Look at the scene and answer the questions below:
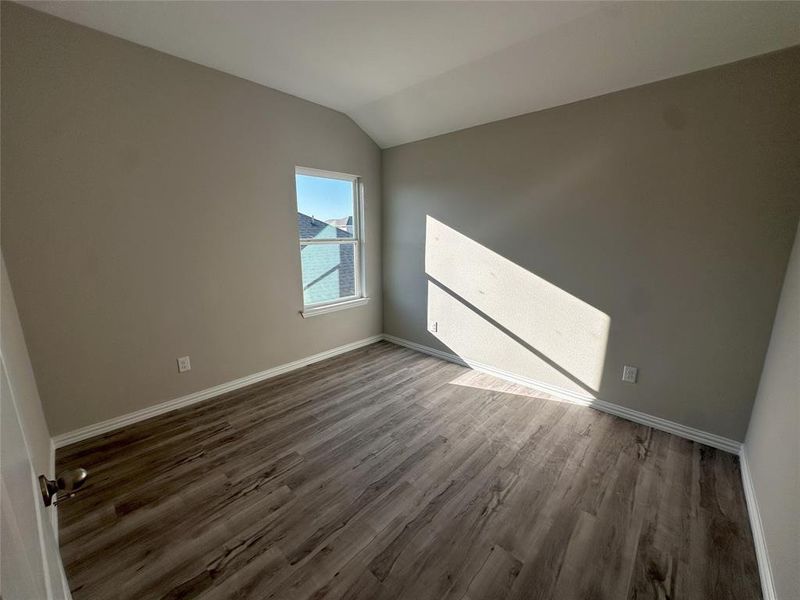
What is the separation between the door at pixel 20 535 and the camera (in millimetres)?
368

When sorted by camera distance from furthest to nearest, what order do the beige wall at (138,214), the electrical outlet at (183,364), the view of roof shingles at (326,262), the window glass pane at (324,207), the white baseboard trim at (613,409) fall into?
1. the view of roof shingles at (326,262)
2. the window glass pane at (324,207)
3. the electrical outlet at (183,364)
4. the white baseboard trim at (613,409)
5. the beige wall at (138,214)

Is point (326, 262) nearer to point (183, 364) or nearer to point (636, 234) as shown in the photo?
point (183, 364)

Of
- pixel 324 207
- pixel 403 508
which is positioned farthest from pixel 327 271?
pixel 403 508

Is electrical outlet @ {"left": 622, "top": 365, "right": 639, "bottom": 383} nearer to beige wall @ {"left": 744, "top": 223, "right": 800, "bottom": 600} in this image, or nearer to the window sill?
beige wall @ {"left": 744, "top": 223, "right": 800, "bottom": 600}

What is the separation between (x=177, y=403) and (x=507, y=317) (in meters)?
2.86

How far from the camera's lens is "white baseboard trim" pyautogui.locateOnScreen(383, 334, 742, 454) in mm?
2072

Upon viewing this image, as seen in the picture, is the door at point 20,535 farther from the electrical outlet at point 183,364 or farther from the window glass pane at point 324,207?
the window glass pane at point 324,207

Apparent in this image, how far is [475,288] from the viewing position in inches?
122

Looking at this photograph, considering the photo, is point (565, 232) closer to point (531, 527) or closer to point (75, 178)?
point (531, 527)

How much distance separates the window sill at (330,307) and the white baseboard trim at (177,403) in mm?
459

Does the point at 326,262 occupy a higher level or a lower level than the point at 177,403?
higher

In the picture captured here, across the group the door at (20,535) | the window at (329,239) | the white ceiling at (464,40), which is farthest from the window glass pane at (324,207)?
the door at (20,535)

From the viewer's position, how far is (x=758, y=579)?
1297mm

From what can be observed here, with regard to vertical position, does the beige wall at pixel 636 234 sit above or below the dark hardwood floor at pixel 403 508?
above
